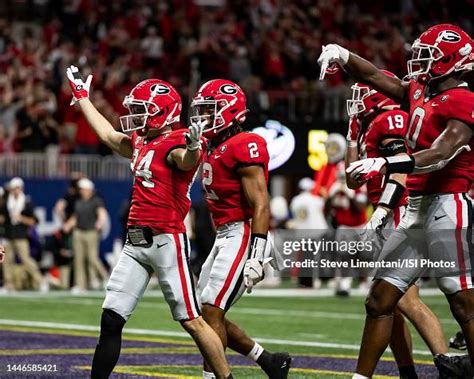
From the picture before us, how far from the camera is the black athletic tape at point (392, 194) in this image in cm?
827

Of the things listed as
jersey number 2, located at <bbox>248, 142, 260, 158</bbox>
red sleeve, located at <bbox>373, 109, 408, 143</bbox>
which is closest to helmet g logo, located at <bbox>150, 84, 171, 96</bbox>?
jersey number 2, located at <bbox>248, 142, 260, 158</bbox>

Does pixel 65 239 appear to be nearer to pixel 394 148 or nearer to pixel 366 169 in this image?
pixel 394 148

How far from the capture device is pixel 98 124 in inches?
318

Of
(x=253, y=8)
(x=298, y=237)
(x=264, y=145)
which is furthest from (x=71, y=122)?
(x=264, y=145)

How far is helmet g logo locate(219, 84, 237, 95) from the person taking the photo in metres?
7.79

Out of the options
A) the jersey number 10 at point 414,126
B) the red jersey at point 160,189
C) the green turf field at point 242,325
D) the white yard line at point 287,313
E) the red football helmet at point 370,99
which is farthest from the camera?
the white yard line at point 287,313

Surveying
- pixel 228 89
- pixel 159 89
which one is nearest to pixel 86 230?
pixel 228 89

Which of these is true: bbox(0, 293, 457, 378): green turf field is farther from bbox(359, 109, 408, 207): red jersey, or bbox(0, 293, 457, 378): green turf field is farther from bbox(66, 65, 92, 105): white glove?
bbox(66, 65, 92, 105): white glove

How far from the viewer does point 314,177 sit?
68.1 feet

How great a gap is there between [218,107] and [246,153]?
399 mm

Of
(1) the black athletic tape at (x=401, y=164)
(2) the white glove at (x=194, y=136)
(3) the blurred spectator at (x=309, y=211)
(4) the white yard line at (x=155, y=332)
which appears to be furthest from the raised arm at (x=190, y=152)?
(3) the blurred spectator at (x=309, y=211)

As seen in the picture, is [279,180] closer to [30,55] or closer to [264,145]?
[30,55]

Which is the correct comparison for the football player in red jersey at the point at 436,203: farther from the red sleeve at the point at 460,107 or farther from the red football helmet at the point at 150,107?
the red football helmet at the point at 150,107

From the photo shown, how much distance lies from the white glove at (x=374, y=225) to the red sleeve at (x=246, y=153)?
99 cm
